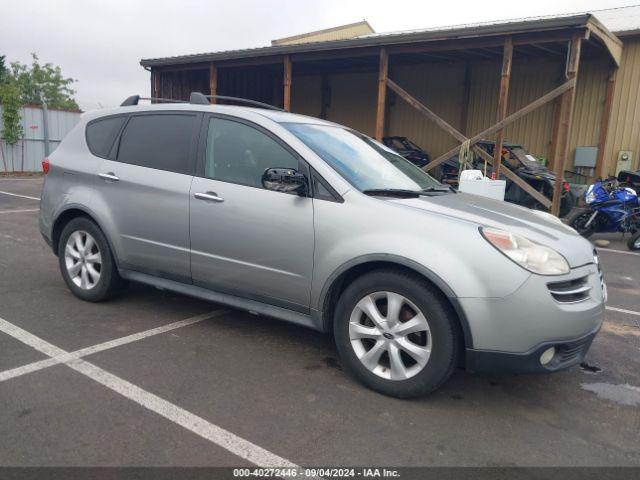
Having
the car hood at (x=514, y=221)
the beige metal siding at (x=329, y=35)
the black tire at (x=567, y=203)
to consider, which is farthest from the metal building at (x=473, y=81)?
the car hood at (x=514, y=221)

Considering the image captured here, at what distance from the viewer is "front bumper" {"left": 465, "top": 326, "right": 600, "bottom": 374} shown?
2.78 m

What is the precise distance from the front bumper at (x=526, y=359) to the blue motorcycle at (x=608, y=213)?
700 centimetres

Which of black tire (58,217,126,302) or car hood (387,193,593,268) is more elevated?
car hood (387,193,593,268)

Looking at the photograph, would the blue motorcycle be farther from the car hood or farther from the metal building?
the car hood

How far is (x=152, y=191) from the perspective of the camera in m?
4.06

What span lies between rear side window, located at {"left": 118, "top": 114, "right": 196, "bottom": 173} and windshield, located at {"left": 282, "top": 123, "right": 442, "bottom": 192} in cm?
88

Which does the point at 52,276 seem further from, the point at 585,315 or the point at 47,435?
the point at 585,315

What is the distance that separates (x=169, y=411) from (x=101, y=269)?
79.8 inches

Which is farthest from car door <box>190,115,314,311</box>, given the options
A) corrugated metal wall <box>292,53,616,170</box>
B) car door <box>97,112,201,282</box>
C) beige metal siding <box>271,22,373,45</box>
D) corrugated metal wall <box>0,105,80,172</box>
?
beige metal siding <box>271,22,373,45</box>

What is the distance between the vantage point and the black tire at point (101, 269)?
4.39 meters

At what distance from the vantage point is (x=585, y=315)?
9.41ft

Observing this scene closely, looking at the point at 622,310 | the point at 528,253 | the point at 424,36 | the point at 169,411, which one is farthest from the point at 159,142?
the point at 424,36

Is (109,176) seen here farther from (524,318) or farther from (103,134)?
(524,318)

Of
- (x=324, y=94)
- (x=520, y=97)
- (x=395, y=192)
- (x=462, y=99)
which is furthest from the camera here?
(x=324, y=94)
